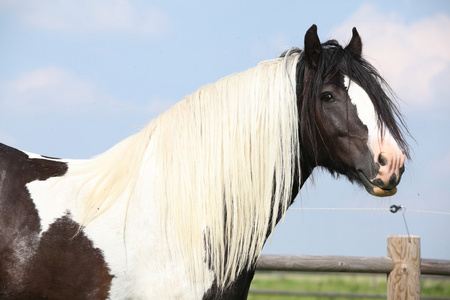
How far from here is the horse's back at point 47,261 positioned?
2.46m

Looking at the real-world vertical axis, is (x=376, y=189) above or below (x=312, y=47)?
below

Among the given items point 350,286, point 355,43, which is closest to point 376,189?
point 355,43

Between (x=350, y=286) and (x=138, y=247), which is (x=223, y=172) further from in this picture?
(x=350, y=286)

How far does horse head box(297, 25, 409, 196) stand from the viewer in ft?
8.00

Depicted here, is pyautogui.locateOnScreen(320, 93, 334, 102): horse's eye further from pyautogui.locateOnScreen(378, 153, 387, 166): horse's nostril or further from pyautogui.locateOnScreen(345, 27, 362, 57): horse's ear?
pyautogui.locateOnScreen(345, 27, 362, 57): horse's ear

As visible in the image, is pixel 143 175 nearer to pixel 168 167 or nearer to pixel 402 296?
pixel 168 167

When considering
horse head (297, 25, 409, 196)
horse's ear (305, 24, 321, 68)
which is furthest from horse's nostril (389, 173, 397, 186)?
horse's ear (305, 24, 321, 68)

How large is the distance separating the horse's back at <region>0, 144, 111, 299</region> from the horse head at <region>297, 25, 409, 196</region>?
1.22 metres

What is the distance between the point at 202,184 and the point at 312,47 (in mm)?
924

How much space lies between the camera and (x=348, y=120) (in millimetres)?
2508

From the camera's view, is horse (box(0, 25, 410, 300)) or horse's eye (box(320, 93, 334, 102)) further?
horse's eye (box(320, 93, 334, 102))

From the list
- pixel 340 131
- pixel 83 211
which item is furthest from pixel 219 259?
pixel 340 131

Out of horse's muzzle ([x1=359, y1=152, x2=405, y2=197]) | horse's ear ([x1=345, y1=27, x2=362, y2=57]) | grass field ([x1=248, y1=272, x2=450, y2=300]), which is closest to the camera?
horse's muzzle ([x1=359, y1=152, x2=405, y2=197])

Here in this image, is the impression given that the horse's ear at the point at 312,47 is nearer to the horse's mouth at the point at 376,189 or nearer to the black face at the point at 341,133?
the black face at the point at 341,133
